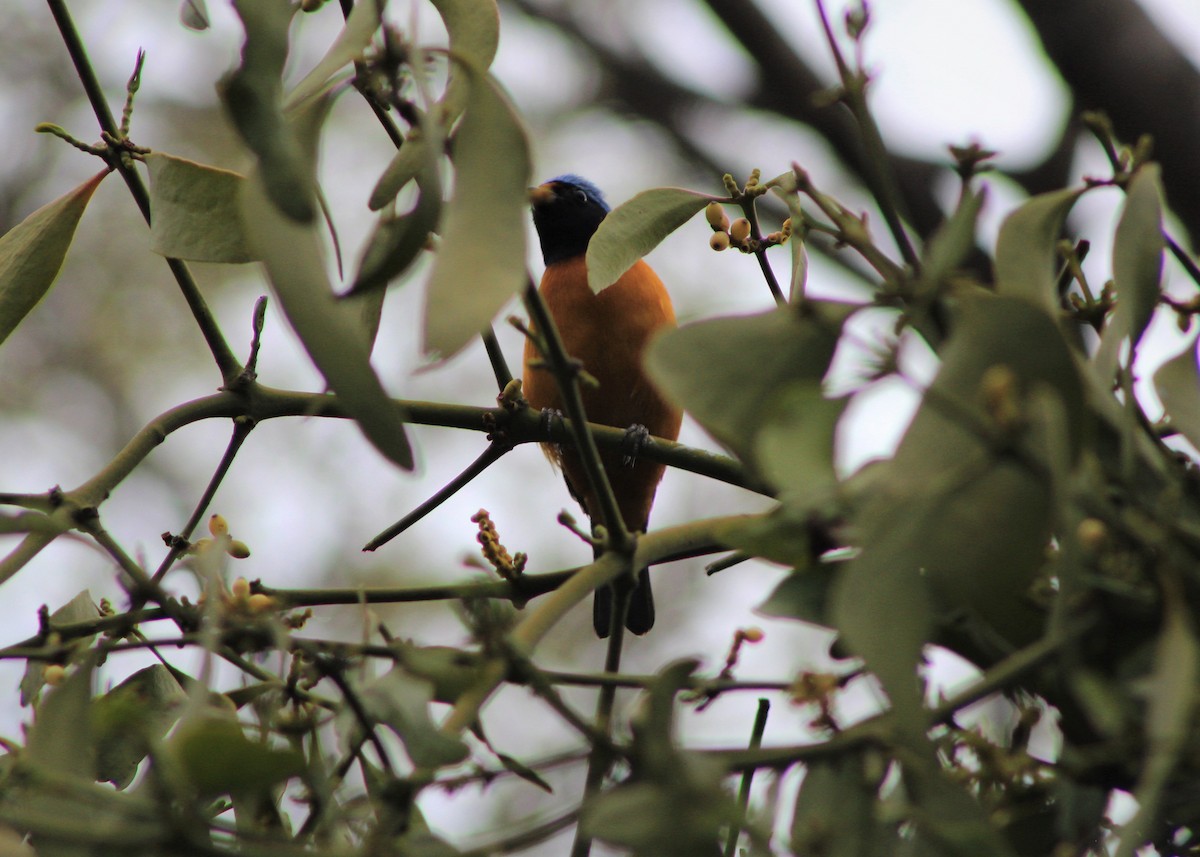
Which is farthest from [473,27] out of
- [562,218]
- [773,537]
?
[562,218]

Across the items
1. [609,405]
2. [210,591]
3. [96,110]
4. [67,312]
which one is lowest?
[210,591]

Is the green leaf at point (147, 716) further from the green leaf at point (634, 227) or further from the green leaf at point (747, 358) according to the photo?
the green leaf at point (634, 227)

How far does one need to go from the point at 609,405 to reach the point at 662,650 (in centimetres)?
591

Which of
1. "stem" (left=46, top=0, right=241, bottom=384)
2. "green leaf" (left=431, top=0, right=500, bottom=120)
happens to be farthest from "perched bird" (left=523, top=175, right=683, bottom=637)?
"green leaf" (left=431, top=0, right=500, bottom=120)

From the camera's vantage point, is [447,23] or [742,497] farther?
[742,497]

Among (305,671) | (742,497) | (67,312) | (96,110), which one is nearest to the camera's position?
(305,671)

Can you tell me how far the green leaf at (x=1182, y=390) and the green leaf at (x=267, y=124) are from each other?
723mm

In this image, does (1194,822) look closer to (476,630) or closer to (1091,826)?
(1091,826)

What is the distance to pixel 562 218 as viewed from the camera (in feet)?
14.6

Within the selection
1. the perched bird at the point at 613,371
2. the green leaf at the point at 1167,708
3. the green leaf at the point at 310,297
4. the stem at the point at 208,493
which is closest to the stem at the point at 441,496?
the stem at the point at 208,493

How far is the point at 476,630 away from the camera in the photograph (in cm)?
91

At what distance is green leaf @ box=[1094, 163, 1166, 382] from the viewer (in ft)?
3.34

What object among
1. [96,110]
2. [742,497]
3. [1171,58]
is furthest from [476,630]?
[742,497]

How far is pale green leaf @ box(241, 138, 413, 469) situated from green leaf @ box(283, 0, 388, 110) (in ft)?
0.52
